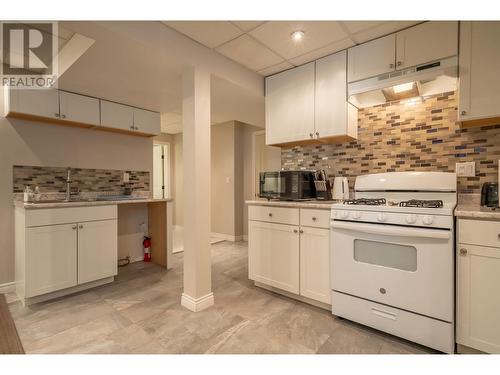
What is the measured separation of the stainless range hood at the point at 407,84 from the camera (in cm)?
184

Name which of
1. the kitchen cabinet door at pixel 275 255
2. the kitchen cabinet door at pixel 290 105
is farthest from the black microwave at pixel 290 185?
the kitchen cabinet door at pixel 290 105

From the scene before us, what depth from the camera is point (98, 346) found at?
1.64 metres

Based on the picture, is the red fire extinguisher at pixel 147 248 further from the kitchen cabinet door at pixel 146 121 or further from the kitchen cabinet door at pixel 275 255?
the kitchen cabinet door at pixel 275 255

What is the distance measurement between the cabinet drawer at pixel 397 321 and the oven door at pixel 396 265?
0.15ft

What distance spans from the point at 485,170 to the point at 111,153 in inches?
150

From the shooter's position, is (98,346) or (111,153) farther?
(111,153)

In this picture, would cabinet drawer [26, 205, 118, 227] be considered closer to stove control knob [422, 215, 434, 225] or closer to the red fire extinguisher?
the red fire extinguisher

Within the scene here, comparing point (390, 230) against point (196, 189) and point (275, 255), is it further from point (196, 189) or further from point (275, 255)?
point (196, 189)

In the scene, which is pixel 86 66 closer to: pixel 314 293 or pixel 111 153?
pixel 111 153

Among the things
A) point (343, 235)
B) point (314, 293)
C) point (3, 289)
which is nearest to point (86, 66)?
point (3, 289)

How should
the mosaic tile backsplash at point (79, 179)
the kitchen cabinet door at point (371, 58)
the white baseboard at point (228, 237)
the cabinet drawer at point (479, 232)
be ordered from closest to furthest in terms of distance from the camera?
the cabinet drawer at point (479, 232), the kitchen cabinet door at point (371, 58), the mosaic tile backsplash at point (79, 179), the white baseboard at point (228, 237)

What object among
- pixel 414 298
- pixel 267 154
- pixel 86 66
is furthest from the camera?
pixel 267 154

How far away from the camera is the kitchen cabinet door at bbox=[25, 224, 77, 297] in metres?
2.17

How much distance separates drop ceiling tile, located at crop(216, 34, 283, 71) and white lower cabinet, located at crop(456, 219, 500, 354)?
6.41 feet
